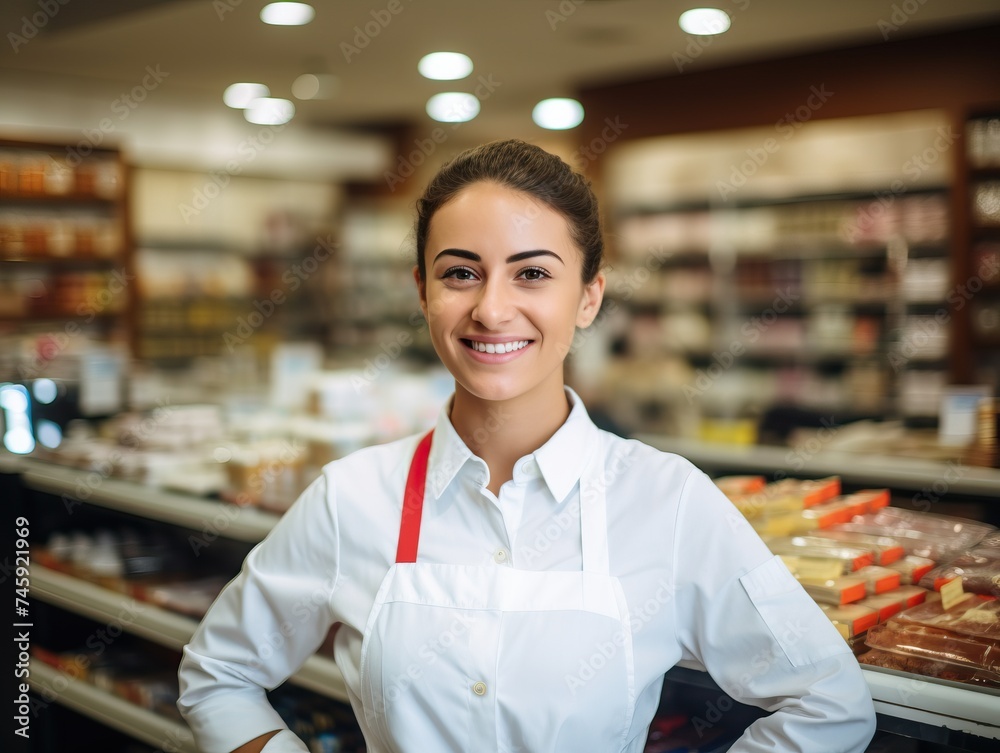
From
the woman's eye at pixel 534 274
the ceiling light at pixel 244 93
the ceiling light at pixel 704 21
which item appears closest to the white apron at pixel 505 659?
the woman's eye at pixel 534 274

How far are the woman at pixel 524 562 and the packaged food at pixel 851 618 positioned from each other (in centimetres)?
23

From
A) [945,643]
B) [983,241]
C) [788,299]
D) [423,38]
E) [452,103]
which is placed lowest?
[945,643]

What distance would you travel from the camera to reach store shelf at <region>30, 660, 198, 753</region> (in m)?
2.68

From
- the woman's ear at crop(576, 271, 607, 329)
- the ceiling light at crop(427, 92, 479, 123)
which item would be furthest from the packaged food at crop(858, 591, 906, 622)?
the ceiling light at crop(427, 92, 479, 123)

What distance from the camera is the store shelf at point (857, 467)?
2.41 meters

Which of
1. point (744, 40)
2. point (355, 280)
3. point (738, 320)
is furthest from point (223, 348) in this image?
point (744, 40)

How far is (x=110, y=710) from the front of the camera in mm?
2900

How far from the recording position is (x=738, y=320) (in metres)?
7.10

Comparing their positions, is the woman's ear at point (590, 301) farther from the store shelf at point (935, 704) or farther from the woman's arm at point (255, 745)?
the woman's arm at point (255, 745)

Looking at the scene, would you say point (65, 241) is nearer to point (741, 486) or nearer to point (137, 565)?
point (137, 565)

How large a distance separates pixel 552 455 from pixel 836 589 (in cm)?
61

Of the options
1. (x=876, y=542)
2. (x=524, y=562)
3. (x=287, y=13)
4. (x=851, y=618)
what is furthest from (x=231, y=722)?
(x=287, y=13)

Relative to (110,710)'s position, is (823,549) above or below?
above

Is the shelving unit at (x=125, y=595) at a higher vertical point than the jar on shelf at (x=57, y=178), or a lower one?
lower
